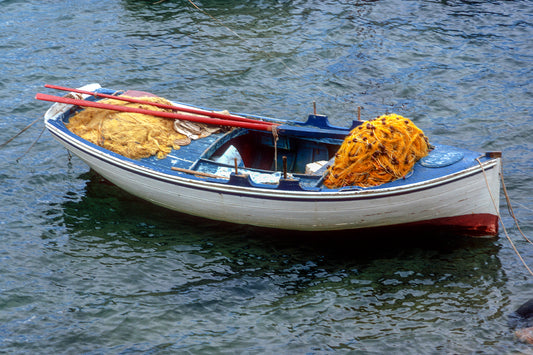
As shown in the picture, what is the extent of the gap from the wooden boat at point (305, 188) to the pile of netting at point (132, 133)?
197mm

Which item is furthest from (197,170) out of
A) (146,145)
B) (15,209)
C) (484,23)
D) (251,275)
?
(484,23)

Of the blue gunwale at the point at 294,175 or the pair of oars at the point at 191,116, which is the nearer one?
the blue gunwale at the point at 294,175

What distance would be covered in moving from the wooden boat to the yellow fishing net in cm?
21

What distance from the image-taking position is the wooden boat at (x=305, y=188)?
10914mm

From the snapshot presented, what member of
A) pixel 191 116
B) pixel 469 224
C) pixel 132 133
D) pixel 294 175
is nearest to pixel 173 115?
pixel 191 116

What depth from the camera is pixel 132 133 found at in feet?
41.9

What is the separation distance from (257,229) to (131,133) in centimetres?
332

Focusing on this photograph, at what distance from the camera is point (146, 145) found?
12.7m

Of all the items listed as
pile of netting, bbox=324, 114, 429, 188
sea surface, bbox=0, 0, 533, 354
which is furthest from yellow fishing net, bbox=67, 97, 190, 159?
pile of netting, bbox=324, 114, 429, 188

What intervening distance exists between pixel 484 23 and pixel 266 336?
1563cm

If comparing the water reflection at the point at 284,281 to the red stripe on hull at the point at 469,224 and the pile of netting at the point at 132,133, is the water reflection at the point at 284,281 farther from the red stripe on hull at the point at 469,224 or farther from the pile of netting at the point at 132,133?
the pile of netting at the point at 132,133

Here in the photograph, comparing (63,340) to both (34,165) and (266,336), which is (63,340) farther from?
(34,165)

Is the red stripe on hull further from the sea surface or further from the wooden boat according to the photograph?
the sea surface

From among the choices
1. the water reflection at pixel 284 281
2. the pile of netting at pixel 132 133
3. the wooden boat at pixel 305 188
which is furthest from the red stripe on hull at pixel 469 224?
the pile of netting at pixel 132 133
